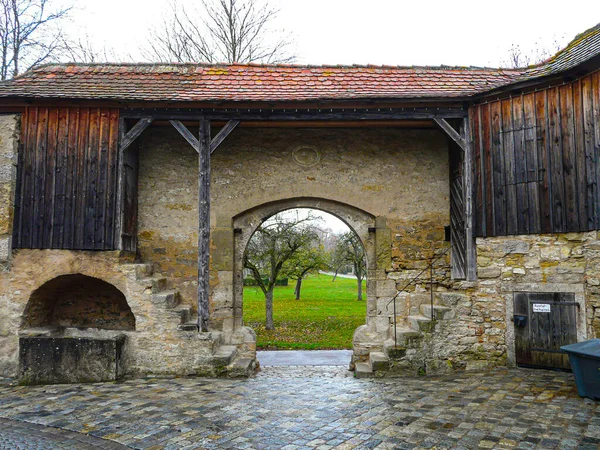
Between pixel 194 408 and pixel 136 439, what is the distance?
99 cm

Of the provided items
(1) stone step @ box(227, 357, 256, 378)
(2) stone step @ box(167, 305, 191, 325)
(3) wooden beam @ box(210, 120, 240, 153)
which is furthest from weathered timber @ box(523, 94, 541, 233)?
(2) stone step @ box(167, 305, 191, 325)

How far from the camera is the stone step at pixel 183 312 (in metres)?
7.15

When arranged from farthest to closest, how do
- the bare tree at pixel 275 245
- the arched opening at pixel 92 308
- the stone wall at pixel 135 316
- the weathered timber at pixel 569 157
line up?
1. the bare tree at pixel 275 245
2. the arched opening at pixel 92 308
3. the stone wall at pixel 135 316
4. the weathered timber at pixel 569 157

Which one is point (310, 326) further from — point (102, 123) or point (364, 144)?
point (102, 123)

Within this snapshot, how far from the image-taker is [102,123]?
24.7 ft

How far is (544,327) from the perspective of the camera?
6.79 m

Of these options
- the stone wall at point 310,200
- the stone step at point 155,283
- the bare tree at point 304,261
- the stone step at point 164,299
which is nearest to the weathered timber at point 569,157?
the stone wall at point 310,200

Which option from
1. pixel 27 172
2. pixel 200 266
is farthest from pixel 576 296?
pixel 27 172

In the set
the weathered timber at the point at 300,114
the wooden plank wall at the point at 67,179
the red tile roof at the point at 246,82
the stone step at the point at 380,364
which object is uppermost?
the red tile roof at the point at 246,82

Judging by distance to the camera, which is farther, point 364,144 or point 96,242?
point 364,144

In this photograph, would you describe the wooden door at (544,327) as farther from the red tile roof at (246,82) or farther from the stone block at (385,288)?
the red tile roof at (246,82)

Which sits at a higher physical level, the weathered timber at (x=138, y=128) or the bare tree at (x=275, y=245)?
the weathered timber at (x=138, y=128)

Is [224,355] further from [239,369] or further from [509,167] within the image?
[509,167]

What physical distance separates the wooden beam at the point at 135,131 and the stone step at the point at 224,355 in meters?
3.62
